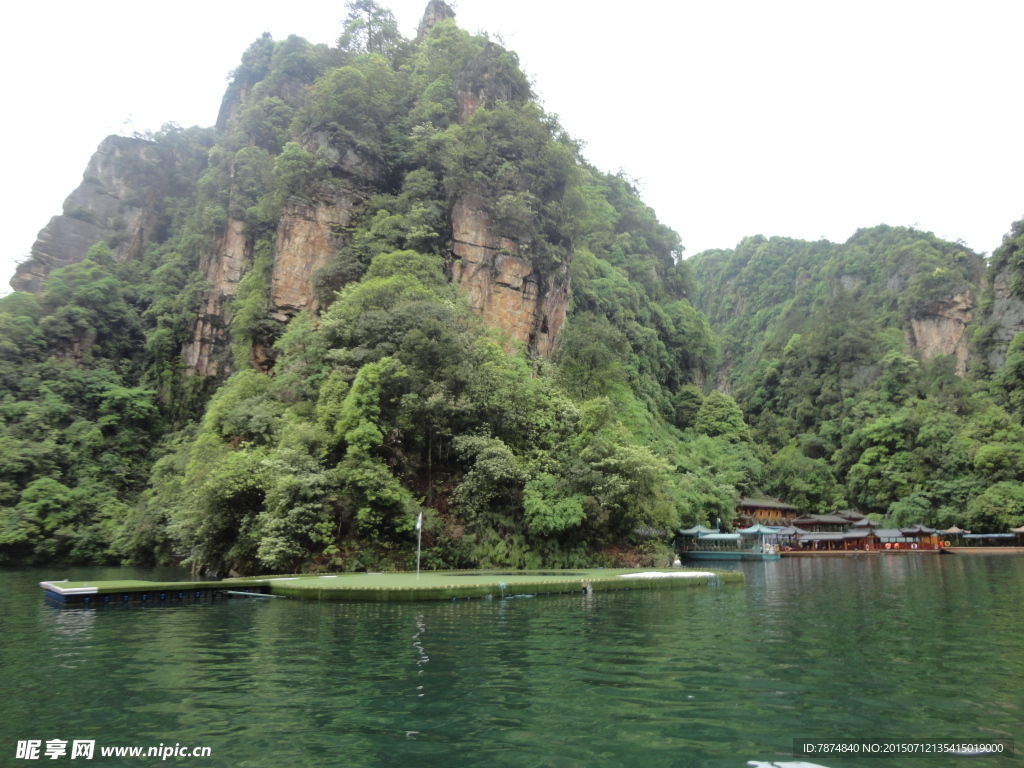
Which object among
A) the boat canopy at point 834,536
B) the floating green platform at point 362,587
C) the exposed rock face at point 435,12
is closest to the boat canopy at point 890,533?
the boat canopy at point 834,536

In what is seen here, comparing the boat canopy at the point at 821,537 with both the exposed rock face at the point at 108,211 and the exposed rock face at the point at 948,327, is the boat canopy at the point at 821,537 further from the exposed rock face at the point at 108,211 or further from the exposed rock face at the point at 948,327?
the exposed rock face at the point at 108,211

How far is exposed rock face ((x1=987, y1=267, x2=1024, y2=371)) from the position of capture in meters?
65.6

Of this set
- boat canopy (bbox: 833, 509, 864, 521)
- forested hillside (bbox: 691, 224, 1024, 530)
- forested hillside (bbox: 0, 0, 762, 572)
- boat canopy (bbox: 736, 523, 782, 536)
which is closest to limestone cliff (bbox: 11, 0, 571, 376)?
forested hillside (bbox: 0, 0, 762, 572)

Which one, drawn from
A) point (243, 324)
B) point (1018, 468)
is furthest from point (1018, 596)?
point (1018, 468)

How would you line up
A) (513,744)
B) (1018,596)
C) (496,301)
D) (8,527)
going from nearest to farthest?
(513,744)
(1018,596)
(8,527)
(496,301)

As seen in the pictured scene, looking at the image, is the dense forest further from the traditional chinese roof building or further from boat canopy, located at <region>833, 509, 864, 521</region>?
boat canopy, located at <region>833, 509, 864, 521</region>

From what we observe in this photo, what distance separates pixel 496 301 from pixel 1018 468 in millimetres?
45818

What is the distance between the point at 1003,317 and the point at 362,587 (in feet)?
252

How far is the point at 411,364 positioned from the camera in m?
27.5

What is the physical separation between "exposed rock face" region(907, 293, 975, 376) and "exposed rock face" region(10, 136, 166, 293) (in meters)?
86.1

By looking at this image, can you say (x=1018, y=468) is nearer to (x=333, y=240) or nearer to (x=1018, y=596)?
(x=1018, y=596)

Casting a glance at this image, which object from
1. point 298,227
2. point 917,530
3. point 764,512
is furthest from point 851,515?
point 298,227

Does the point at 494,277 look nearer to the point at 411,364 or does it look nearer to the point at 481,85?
the point at 411,364

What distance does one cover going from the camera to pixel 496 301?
36375mm
